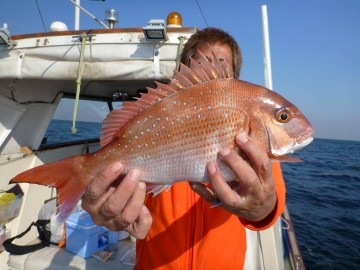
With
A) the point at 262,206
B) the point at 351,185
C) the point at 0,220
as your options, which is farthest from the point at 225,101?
the point at 351,185

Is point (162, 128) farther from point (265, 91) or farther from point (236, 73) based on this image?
point (236, 73)

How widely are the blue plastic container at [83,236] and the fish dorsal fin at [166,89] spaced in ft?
9.79

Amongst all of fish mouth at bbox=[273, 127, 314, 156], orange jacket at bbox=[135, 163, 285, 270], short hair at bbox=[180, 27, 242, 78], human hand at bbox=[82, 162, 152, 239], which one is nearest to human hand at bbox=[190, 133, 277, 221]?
fish mouth at bbox=[273, 127, 314, 156]

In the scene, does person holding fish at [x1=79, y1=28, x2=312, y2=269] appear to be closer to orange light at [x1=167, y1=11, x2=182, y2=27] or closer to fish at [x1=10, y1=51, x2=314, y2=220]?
fish at [x1=10, y1=51, x2=314, y2=220]

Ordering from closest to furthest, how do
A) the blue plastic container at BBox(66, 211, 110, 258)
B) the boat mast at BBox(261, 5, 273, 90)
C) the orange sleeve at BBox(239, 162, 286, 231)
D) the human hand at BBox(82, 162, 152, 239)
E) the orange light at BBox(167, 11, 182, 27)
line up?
the human hand at BBox(82, 162, 152, 239) → the orange sleeve at BBox(239, 162, 286, 231) → the orange light at BBox(167, 11, 182, 27) → the blue plastic container at BBox(66, 211, 110, 258) → the boat mast at BBox(261, 5, 273, 90)

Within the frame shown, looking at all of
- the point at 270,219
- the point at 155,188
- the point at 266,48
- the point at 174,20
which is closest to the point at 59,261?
the point at 155,188

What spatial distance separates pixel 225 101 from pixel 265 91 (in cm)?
31

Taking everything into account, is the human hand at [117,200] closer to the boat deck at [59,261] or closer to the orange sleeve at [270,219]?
the orange sleeve at [270,219]

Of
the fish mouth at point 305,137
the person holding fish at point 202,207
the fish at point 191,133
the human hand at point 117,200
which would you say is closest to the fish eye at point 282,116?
the fish at point 191,133

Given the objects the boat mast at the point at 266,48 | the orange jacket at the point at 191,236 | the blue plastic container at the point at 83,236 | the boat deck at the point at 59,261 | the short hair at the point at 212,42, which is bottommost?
the boat deck at the point at 59,261

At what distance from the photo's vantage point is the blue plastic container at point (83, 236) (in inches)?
161

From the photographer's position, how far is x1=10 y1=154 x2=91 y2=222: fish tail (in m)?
1.60

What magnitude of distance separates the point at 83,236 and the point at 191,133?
3497 mm

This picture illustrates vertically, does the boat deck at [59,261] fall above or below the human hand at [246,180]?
below
